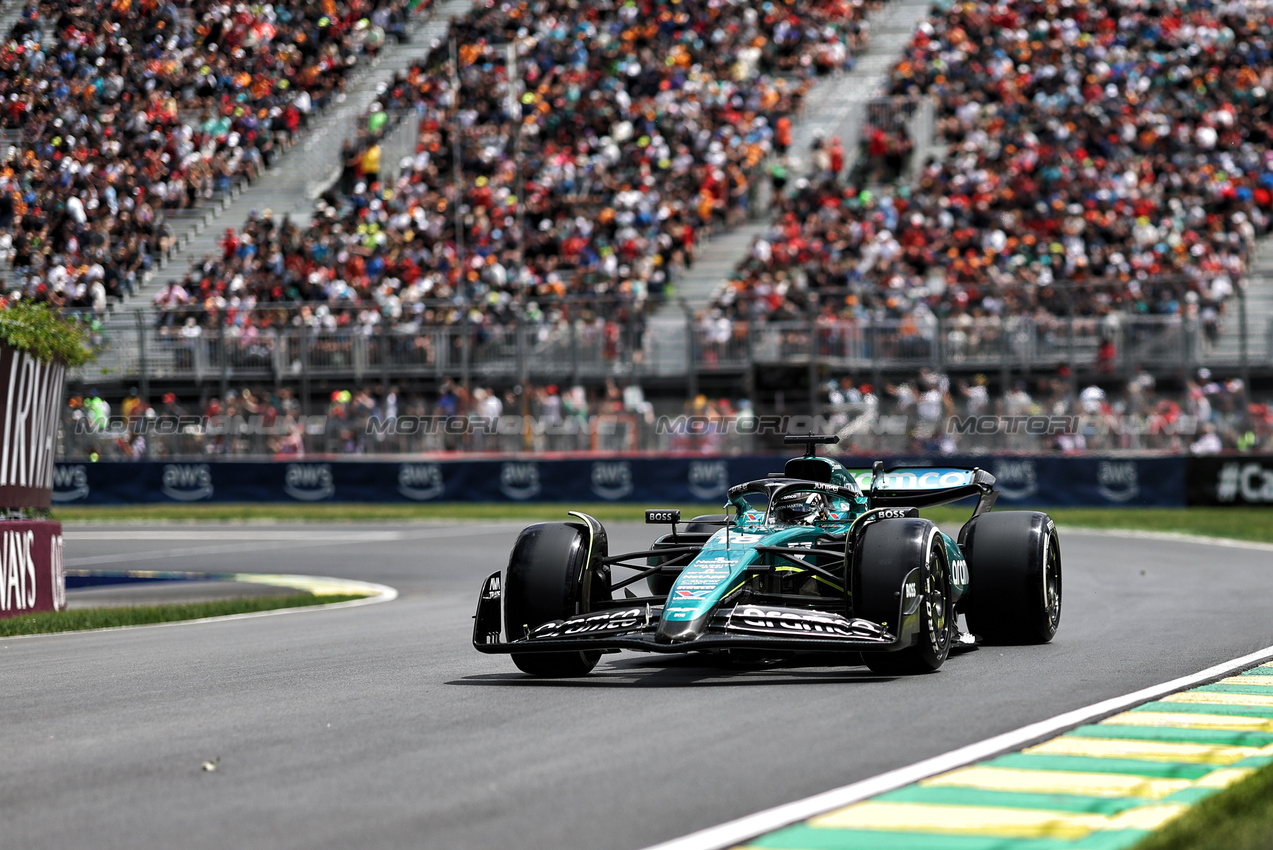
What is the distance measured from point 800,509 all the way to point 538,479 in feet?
72.1

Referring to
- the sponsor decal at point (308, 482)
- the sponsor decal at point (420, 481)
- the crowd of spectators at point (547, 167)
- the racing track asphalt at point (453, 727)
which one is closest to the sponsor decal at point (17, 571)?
the racing track asphalt at point (453, 727)

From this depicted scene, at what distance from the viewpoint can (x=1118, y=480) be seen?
2886 cm

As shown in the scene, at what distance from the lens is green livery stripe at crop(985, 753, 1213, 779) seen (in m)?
6.52

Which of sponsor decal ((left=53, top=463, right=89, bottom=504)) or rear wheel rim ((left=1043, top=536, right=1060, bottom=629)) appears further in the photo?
sponsor decal ((left=53, top=463, right=89, bottom=504))

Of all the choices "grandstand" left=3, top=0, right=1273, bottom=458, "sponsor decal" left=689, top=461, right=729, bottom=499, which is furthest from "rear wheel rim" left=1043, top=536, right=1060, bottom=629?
"sponsor decal" left=689, top=461, right=729, bottom=499

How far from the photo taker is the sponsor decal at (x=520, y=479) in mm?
32188

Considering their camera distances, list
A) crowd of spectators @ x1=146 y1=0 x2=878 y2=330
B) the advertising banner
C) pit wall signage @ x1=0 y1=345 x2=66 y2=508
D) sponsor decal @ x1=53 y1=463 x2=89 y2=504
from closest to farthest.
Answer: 1. pit wall signage @ x1=0 y1=345 x2=66 y2=508
2. the advertising banner
3. crowd of spectators @ x1=146 y1=0 x2=878 y2=330
4. sponsor decal @ x1=53 y1=463 x2=89 y2=504

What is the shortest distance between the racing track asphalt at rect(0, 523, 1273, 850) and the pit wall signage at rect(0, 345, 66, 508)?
2.09 meters

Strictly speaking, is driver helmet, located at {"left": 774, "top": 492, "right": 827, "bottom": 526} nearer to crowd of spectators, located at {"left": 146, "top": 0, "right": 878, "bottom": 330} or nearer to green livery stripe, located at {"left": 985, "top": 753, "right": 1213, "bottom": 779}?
green livery stripe, located at {"left": 985, "top": 753, "right": 1213, "bottom": 779}

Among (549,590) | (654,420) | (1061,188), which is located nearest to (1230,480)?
(1061,188)

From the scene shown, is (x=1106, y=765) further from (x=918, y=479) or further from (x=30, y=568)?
(x=30, y=568)

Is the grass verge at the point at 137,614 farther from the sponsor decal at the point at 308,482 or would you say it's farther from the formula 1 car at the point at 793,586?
the sponsor decal at the point at 308,482

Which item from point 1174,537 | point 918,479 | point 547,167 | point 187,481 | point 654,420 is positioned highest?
point 547,167

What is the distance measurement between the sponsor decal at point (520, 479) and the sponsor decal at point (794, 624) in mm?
23254
